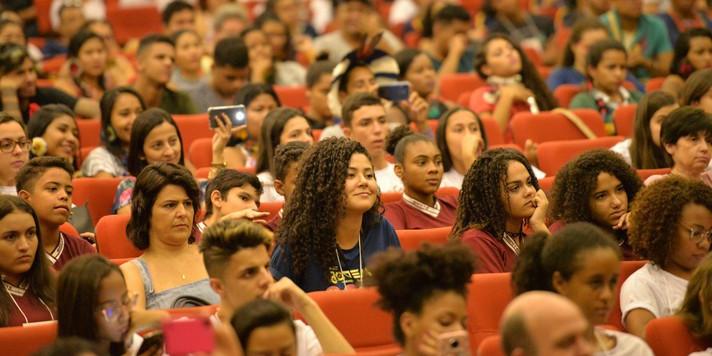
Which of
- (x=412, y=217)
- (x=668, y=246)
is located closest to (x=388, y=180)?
(x=412, y=217)

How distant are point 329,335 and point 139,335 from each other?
533 millimetres

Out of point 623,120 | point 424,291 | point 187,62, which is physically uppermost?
point 187,62

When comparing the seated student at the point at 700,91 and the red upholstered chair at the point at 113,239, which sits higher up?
the seated student at the point at 700,91

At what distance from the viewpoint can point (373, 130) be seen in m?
6.08

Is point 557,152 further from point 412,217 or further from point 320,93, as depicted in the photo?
point 320,93

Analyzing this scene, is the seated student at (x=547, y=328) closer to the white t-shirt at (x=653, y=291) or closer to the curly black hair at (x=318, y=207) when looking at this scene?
the white t-shirt at (x=653, y=291)

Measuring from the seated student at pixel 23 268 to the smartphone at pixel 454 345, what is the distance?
4.91 feet

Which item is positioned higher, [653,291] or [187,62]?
[187,62]

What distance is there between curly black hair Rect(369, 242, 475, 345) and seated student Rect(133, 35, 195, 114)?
4154 mm

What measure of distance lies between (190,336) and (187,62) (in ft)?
17.5

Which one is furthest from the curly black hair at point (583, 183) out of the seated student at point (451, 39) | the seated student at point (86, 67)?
the seated student at point (451, 39)

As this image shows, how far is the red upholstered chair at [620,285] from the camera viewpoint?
14.0 feet

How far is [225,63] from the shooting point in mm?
7785

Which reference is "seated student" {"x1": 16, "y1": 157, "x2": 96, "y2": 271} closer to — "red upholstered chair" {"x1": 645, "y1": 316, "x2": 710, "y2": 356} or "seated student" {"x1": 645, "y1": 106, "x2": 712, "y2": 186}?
"red upholstered chair" {"x1": 645, "y1": 316, "x2": 710, "y2": 356}
